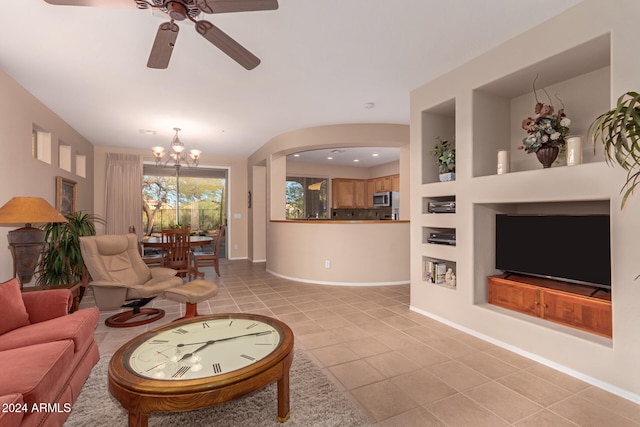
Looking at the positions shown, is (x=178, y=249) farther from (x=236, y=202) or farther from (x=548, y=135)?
(x=548, y=135)

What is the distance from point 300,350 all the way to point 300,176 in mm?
6729

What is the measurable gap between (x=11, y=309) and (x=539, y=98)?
15.2 feet

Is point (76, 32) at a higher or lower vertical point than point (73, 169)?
higher

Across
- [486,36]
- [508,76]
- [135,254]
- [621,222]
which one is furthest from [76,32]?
[621,222]

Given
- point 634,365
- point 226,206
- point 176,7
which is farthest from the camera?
point 226,206

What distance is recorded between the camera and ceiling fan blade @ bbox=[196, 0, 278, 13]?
170cm

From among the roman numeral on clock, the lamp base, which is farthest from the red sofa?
the lamp base

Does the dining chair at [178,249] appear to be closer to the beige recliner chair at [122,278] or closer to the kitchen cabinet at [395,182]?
the beige recliner chair at [122,278]

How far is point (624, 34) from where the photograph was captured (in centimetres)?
205

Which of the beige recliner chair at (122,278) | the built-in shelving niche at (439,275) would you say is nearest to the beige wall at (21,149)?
the beige recliner chair at (122,278)

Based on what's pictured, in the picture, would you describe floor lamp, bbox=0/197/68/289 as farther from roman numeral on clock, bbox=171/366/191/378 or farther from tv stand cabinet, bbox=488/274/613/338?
tv stand cabinet, bbox=488/274/613/338

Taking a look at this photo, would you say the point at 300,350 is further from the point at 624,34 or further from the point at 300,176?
the point at 300,176

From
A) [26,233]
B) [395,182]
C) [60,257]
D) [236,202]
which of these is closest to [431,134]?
[26,233]

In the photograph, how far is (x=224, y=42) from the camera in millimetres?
2012
